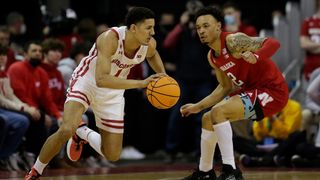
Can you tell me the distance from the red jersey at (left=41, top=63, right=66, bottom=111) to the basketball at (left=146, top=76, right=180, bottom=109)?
386cm

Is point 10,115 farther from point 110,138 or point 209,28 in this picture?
point 209,28

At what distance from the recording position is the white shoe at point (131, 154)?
1352 centimetres

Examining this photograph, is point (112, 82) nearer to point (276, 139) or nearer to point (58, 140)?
point (58, 140)

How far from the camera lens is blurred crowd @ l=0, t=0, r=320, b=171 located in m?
10.8

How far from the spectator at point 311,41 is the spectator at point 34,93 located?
11.6 ft

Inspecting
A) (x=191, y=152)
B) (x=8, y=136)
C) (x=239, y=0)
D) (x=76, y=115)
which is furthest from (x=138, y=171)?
(x=239, y=0)

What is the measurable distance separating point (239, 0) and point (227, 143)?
852 centimetres

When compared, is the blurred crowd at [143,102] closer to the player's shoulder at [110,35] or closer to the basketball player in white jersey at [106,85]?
the basketball player in white jersey at [106,85]

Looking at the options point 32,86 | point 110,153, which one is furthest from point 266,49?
point 32,86

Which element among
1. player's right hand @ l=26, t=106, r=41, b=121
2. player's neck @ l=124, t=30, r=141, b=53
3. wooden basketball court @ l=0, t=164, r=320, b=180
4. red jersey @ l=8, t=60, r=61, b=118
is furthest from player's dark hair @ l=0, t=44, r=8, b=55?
player's neck @ l=124, t=30, r=141, b=53

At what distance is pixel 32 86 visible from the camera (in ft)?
36.6

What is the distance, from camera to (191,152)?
13.4 m

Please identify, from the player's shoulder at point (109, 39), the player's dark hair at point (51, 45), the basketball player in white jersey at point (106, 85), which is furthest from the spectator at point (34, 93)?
the player's shoulder at point (109, 39)

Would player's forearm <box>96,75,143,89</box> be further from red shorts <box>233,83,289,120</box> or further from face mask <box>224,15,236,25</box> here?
face mask <box>224,15,236,25</box>
